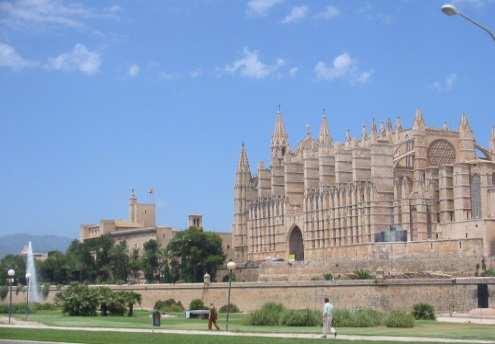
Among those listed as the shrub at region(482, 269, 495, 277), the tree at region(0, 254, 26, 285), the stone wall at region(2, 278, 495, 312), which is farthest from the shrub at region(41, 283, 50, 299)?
the shrub at region(482, 269, 495, 277)

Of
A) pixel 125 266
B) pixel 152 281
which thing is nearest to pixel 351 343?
pixel 152 281

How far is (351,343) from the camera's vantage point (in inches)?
1103

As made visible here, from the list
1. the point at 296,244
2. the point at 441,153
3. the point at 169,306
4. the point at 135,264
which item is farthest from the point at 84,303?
the point at 135,264

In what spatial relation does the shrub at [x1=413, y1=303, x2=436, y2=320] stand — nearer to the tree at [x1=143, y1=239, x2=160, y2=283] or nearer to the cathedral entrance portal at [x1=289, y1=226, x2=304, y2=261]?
the cathedral entrance portal at [x1=289, y1=226, x2=304, y2=261]

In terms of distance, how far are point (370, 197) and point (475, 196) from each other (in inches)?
401

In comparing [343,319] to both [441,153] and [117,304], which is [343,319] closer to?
[117,304]

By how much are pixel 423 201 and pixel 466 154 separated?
30.2ft

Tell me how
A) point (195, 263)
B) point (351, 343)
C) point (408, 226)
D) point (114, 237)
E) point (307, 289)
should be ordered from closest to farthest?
point (351, 343) < point (307, 289) < point (408, 226) < point (195, 263) < point (114, 237)

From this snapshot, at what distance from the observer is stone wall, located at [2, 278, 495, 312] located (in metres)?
53.3

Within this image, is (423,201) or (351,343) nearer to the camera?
(351,343)

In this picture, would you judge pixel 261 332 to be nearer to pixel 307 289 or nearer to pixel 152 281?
pixel 307 289

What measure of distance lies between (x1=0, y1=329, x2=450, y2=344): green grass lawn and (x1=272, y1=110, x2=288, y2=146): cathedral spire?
87055mm

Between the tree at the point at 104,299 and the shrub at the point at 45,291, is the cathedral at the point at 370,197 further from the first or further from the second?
the tree at the point at 104,299

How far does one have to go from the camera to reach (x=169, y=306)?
228 feet
